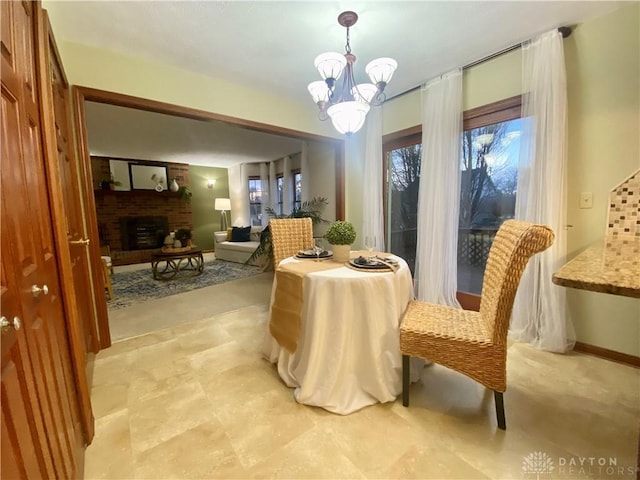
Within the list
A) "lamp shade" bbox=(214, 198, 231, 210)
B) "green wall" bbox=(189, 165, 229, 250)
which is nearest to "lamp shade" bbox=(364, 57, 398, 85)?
"lamp shade" bbox=(214, 198, 231, 210)

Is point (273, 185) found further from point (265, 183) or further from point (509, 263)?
point (509, 263)

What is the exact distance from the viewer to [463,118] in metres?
2.64

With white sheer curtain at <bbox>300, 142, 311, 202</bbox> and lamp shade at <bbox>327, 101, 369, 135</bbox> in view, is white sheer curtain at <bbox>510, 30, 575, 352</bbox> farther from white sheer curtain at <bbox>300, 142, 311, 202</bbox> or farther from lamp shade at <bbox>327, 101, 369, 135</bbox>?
white sheer curtain at <bbox>300, 142, 311, 202</bbox>

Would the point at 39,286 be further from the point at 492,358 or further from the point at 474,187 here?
the point at 474,187

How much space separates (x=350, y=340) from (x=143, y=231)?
6741 mm

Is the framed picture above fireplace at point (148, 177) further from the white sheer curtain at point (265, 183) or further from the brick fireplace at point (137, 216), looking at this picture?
the white sheer curtain at point (265, 183)

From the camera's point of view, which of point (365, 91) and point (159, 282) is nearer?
point (365, 91)

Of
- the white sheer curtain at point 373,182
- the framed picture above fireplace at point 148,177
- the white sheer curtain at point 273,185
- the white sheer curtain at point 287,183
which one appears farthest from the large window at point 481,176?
the framed picture above fireplace at point 148,177

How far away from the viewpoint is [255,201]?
275 inches

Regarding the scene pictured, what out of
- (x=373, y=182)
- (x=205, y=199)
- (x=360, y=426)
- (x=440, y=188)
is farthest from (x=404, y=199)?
(x=205, y=199)

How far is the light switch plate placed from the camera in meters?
2.00

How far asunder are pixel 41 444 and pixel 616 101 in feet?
11.1

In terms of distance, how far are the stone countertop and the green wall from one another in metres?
7.64

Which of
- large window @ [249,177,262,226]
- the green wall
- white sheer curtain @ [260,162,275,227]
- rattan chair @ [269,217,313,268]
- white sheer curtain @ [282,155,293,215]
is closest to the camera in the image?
rattan chair @ [269,217,313,268]
